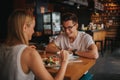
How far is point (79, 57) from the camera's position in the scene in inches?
112

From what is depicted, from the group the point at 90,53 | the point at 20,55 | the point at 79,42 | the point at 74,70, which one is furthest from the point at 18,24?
the point at 79,42

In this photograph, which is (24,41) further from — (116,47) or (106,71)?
(116,47)

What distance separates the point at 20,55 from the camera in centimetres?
171

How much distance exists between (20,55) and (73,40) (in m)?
1.60

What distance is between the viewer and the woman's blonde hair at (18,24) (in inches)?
68.6

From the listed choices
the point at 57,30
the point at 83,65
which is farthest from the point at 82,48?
the point at 57,30

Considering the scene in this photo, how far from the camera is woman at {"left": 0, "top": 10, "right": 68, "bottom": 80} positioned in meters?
1.69

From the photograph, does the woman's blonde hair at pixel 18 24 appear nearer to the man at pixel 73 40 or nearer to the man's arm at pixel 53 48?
the man at pixel 73 40

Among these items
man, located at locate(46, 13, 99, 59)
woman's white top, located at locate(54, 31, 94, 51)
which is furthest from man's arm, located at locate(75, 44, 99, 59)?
woman's white top, located at locate(54, 31, 94, 51)

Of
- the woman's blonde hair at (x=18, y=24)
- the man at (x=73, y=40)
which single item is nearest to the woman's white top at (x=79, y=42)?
the man at (x=73, y=40)

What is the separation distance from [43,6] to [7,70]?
33.4ft

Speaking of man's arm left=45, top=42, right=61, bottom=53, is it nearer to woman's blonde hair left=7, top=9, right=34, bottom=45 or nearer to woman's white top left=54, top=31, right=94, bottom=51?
woman's white top left=54, top=31, right=94, bottom=51

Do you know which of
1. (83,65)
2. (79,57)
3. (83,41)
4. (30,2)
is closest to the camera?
(83,65)

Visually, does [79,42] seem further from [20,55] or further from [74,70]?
[20,55]
